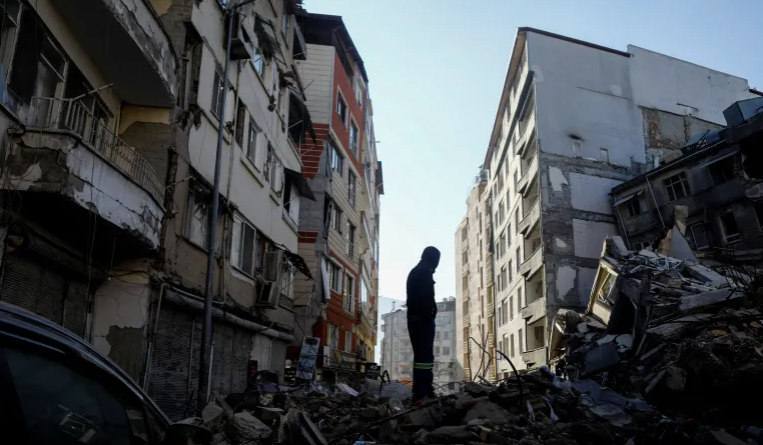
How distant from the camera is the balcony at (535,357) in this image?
30547 millimetres

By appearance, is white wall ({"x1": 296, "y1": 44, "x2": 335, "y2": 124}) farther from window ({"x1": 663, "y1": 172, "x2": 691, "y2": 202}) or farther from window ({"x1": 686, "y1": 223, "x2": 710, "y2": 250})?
window ({"x1": 686, "y1": 223, "x2": 710, "y2": 250})

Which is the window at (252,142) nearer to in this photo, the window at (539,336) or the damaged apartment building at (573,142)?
the damaged apartment building at (573,142)

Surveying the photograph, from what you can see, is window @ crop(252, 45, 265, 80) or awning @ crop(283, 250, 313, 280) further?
awning @ crop(283, 250, 313, 280)

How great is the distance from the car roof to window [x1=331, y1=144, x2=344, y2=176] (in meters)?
23.2

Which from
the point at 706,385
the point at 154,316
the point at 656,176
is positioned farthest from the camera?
the point at 656,176

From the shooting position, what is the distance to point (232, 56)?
43.9 feet

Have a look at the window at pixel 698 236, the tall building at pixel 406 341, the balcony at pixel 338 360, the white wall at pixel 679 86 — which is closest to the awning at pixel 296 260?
the balcony at pixel 338 360

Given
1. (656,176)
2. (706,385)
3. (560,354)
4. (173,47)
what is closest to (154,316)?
(173,47)

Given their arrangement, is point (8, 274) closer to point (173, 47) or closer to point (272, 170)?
point (173, 47)

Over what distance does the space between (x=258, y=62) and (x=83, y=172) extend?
33.2 ft

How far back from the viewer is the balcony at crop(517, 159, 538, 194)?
109 ft

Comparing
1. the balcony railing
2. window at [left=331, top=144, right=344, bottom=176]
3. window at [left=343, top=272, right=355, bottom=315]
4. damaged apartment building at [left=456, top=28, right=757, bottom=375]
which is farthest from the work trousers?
damaged apartment building at [left=456, top=28, right=757, bottom=375]

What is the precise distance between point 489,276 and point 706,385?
44058 millimetres

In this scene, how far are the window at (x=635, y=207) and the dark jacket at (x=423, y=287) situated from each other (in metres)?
25.9
